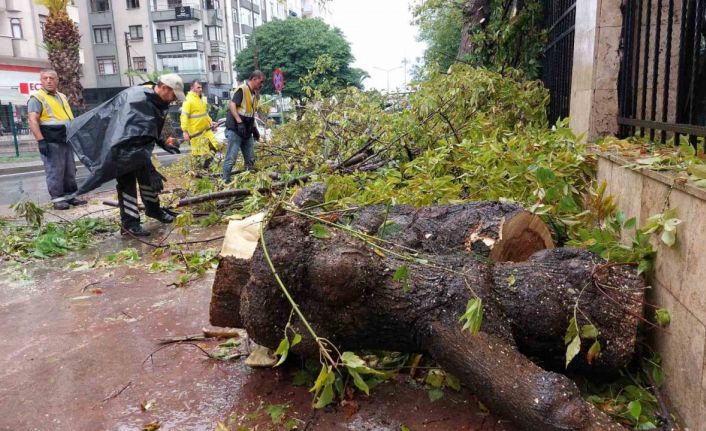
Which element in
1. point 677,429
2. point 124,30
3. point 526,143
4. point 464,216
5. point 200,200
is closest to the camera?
point 677,429

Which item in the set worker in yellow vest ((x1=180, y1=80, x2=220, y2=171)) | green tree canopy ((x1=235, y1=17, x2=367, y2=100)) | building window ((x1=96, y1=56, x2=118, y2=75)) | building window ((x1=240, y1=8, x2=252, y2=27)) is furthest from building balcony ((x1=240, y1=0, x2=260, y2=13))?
worker in yellow vest ((x1=180, y1=80, x2=220, y2=171))

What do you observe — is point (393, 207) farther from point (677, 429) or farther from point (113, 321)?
point (113, 321)

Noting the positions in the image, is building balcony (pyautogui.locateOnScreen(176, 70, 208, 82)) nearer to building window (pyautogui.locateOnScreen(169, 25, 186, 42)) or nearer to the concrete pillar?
building window (pyautogui.locateOnScreen(169, 25, 186, 42))

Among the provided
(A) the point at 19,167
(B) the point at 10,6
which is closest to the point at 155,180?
(A) the point at 19,167

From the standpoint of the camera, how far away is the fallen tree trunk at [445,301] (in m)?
2.21

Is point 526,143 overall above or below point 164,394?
above

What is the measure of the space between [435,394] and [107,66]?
156ft

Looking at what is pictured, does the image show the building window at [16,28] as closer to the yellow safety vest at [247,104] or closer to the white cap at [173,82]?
the yellow safety vest at [247,104]

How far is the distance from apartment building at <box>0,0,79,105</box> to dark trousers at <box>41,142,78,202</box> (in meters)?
24.1

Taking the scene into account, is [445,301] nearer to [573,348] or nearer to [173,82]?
[573,348]

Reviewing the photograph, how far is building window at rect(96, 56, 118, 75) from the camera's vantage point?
43.1 m

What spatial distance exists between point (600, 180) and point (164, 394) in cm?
278

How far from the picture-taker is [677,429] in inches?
76.3

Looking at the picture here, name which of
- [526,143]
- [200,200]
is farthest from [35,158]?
[526,143]
